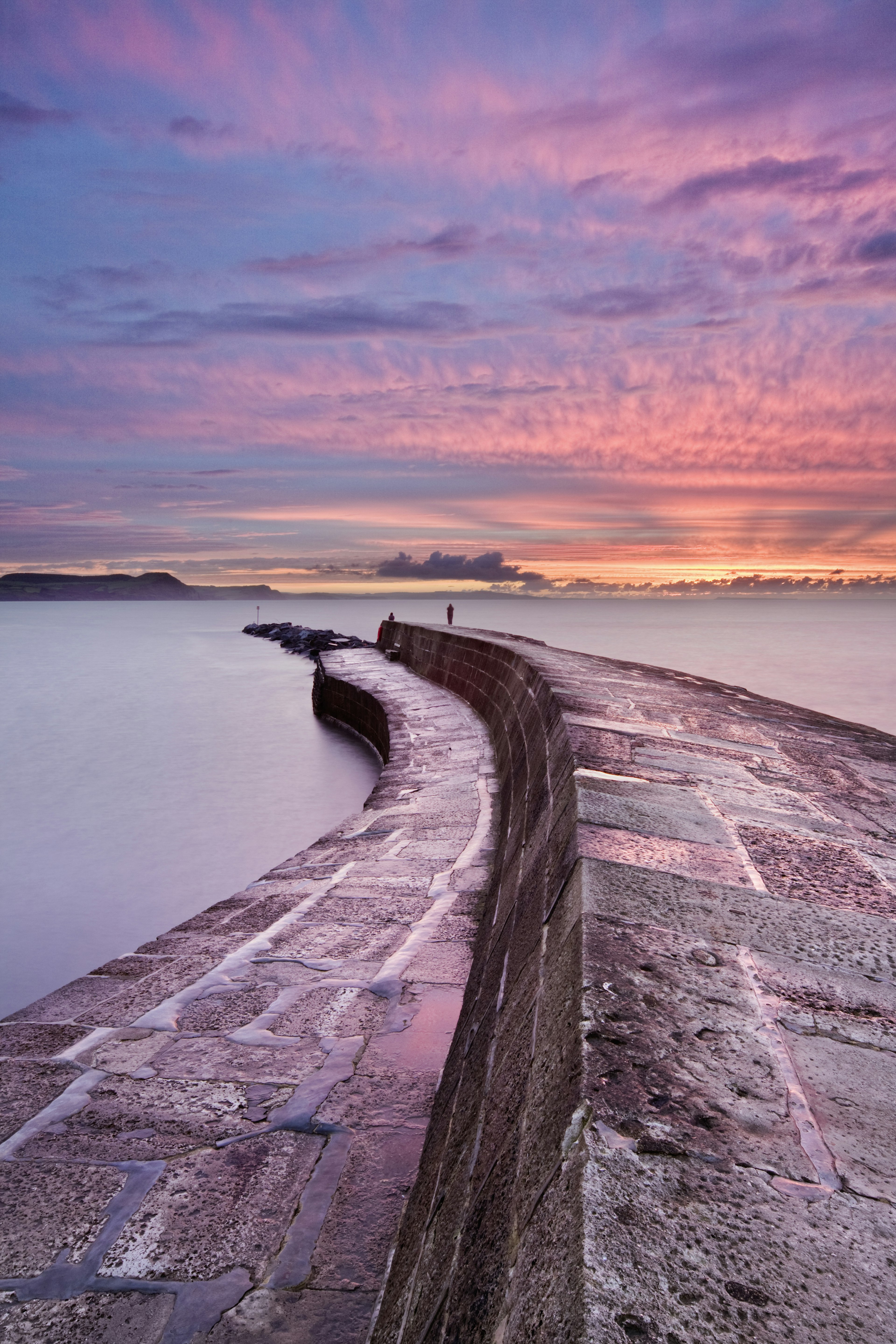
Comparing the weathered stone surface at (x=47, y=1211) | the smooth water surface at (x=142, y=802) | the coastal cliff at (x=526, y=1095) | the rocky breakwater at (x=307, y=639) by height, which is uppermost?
the coastal cliff at (x=526, y=1095)

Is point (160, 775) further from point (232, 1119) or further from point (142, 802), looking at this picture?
point (232, 1119)

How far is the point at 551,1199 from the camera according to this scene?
0.95 m

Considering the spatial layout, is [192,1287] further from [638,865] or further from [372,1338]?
[638,865]

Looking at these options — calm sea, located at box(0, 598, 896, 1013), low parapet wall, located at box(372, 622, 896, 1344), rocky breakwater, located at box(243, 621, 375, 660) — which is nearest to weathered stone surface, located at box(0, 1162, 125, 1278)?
low parapet wall, located at box(372, 622, 896, 1344)

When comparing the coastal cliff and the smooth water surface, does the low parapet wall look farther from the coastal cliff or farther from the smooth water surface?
the smooth water surface

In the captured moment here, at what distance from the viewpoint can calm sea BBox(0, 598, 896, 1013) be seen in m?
6.93

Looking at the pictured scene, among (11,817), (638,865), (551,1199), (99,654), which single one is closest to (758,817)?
(638,865)

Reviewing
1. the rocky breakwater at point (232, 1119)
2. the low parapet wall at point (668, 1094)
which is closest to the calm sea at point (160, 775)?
the rocky breakwater at point (232, 1119)

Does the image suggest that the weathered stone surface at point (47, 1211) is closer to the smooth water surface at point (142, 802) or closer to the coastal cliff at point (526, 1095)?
the coastal cliff at point (526, 1095)

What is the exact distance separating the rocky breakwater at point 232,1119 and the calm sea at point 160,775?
2.91m

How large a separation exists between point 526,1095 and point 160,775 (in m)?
12.2

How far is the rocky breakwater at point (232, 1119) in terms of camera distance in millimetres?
1562

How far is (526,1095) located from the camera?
124cm

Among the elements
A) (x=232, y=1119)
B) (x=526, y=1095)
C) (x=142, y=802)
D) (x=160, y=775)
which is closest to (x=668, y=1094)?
(x=526, y=1095)
